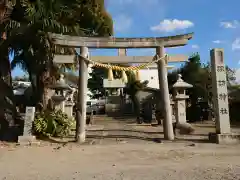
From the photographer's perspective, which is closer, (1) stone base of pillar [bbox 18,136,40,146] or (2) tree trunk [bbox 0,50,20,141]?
(1) stone base of pillar [bbox 18,136,40,146]

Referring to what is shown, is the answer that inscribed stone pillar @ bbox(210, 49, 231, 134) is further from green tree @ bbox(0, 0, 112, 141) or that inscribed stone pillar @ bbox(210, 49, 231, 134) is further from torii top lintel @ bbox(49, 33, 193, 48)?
green tree @ bbox(0, 0, 112, 141)

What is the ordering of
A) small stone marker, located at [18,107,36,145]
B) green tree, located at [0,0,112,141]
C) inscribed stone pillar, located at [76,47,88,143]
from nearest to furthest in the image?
small stone marker, located at [18,107,36,145] → inscribed stone pillar, located at [76,47,88,143] → green tree, located at [0,0,112,141]

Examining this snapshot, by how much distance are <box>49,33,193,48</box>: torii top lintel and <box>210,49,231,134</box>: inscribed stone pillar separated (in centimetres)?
126

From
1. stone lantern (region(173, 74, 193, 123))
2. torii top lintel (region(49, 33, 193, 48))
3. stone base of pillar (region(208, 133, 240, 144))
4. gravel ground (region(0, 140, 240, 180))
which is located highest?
torii top lintel (region(49, 33, 193, 48))

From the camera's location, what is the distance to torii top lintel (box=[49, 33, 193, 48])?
32.1 feet

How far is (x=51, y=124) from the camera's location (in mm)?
10484

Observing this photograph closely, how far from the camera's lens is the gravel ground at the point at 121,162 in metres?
4.98

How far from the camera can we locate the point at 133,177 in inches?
188

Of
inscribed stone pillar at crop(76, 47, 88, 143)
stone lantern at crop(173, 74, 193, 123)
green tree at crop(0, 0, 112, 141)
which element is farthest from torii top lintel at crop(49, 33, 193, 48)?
stone lantern at crop(173, 74, 193, 123)

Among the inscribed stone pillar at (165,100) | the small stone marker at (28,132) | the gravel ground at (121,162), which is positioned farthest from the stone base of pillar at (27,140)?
the inscribed stone pillar at (165,100)

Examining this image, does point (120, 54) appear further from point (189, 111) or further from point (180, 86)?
point (189, 111)

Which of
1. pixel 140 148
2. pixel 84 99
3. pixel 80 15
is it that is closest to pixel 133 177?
pixel 140 148

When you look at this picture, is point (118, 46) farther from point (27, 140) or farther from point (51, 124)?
point (27, 140)

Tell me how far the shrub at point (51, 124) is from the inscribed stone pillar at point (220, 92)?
5812mm
